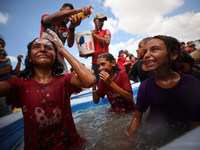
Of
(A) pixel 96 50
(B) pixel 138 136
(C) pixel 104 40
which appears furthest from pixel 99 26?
(B) pixel 138 136

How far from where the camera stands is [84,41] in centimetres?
248

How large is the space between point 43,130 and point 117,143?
0.80 m

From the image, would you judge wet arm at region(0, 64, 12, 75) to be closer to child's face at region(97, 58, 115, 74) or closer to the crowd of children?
the crowd of children

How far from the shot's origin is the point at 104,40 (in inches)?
109

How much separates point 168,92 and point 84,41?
77.0 inches

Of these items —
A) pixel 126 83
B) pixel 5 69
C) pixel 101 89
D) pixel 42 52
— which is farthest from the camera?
pixel 101 89

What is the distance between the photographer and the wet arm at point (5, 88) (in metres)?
0.93

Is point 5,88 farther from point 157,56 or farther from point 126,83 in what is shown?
point 126,83

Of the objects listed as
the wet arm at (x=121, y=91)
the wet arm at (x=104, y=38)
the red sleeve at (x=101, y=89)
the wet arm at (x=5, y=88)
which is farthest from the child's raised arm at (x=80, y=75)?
the wet arm at (x=104, y=38)

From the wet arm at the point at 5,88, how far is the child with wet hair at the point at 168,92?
1331 mm

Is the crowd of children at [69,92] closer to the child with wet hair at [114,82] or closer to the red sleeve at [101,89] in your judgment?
the child with wet hair at [114,82]

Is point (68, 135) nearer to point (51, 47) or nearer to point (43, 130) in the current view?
point (43, 130)

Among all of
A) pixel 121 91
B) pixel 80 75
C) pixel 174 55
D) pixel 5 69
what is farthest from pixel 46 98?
pixel 5 69

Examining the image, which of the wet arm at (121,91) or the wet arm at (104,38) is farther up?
the wet arm at (104,38)
